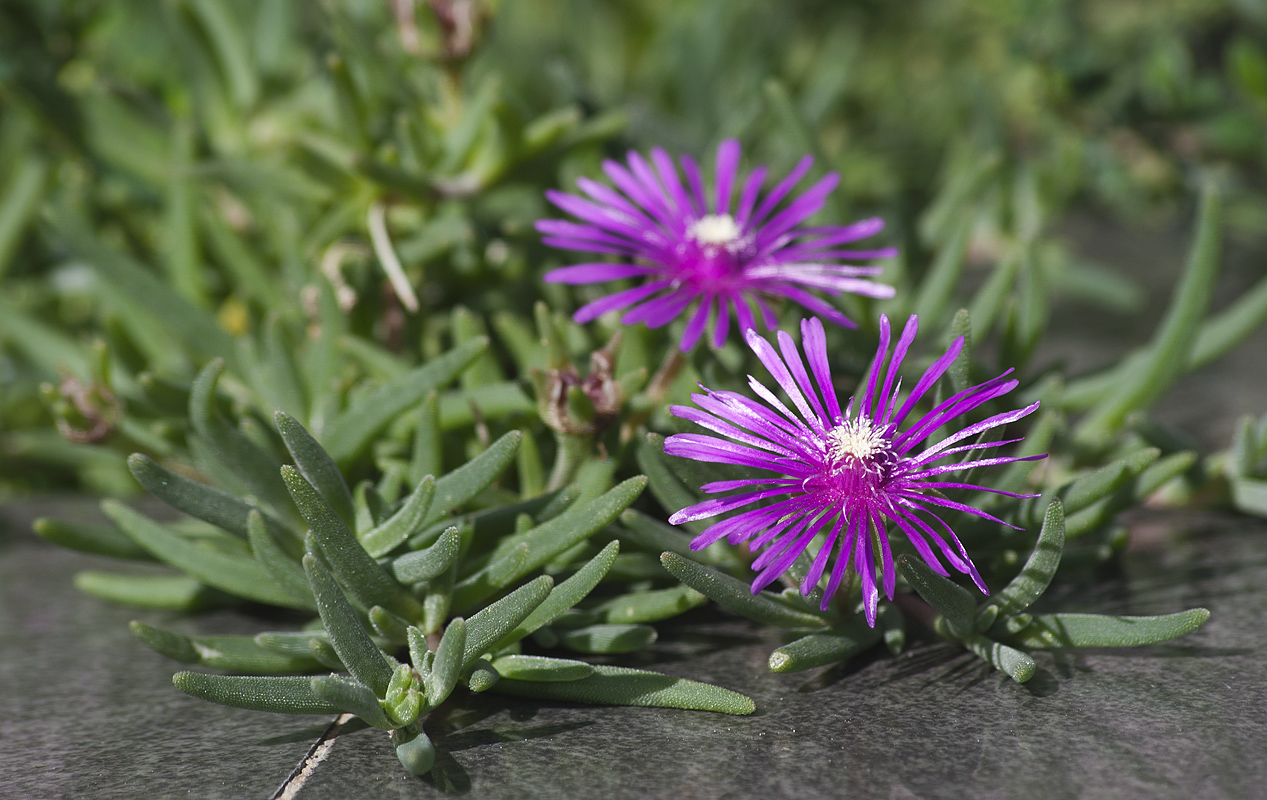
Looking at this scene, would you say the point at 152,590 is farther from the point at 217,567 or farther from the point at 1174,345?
the point at 1174,345

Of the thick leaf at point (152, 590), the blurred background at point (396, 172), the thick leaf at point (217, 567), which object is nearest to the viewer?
the thick leaf at point (217, 567)

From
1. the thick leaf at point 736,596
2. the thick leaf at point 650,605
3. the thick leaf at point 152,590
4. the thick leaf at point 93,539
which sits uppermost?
the thick leaf at point 93,539

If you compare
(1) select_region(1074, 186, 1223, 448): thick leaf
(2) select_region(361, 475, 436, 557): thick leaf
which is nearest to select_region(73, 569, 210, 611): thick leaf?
(2) select_region(361, 475, 436, 557): thick leaf

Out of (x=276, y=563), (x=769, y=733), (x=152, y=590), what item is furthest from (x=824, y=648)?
(x=152, y=590)

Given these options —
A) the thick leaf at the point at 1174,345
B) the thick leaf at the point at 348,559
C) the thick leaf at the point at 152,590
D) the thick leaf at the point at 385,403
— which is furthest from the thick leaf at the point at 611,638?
the thick leaf at the point at 1174,345

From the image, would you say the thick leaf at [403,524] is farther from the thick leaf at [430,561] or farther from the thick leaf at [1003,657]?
the thick leaf at [1003,657]

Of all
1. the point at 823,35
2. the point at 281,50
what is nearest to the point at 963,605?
the point at 281,50

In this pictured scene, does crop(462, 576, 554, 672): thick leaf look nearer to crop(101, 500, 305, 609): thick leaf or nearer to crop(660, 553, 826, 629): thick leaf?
crop(660, 553, 826, 629): thick leaf
